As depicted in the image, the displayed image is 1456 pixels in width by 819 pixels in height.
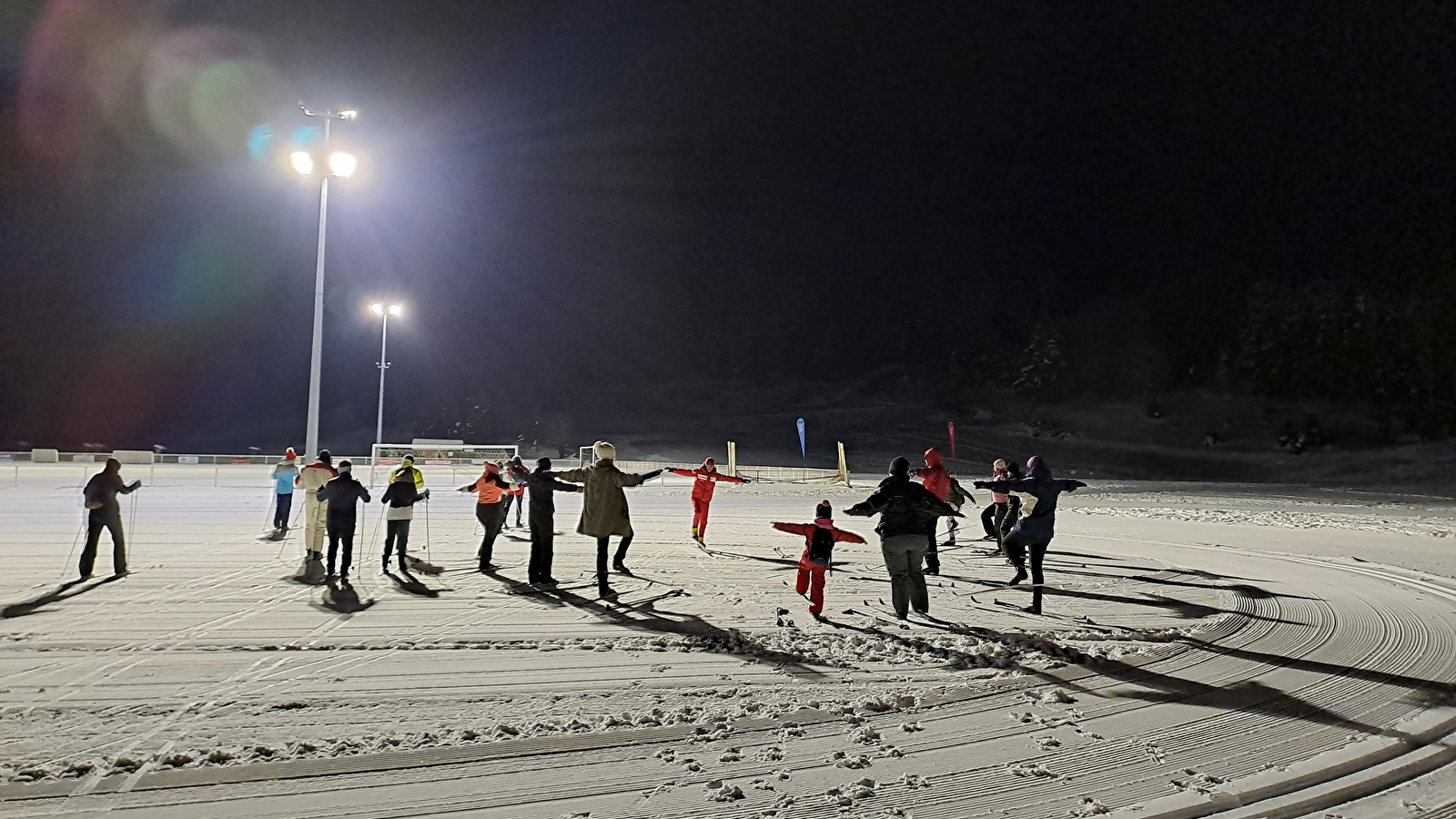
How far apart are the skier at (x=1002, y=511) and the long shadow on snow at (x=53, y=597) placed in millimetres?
10107

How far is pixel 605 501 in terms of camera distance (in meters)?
8.87

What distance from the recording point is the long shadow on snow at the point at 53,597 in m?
7.34

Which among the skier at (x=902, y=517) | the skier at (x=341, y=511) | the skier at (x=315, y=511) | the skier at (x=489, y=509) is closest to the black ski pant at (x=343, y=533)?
the skier at (x=341, y=511)

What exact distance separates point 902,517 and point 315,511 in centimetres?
756

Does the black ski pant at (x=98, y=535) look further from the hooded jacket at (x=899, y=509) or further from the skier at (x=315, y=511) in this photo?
the hooded jacket at (x=899, y=509)

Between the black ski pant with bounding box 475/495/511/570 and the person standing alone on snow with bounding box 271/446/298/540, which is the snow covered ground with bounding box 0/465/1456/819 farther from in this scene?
the person standing alone on snow with bounding box 271/446/298/540

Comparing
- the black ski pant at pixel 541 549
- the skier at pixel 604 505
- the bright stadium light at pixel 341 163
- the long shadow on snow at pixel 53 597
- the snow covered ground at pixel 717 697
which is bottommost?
the snow covered ground at pixel 717 697

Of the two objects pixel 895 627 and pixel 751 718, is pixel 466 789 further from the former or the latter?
pixel 895 627

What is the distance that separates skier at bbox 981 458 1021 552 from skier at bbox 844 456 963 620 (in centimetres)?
242

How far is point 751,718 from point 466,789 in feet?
5.58

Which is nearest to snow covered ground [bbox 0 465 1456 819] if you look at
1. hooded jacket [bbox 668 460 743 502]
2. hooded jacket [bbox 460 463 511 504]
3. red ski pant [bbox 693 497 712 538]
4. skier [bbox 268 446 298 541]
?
hooded jacket [bbox 460 463 511 504]

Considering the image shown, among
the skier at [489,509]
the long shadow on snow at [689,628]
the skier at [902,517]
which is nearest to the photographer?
the long shadow on snow at [689,628]

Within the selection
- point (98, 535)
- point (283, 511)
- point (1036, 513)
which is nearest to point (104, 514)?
point (98, 535)

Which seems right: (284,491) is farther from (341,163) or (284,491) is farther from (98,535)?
(341,163)
